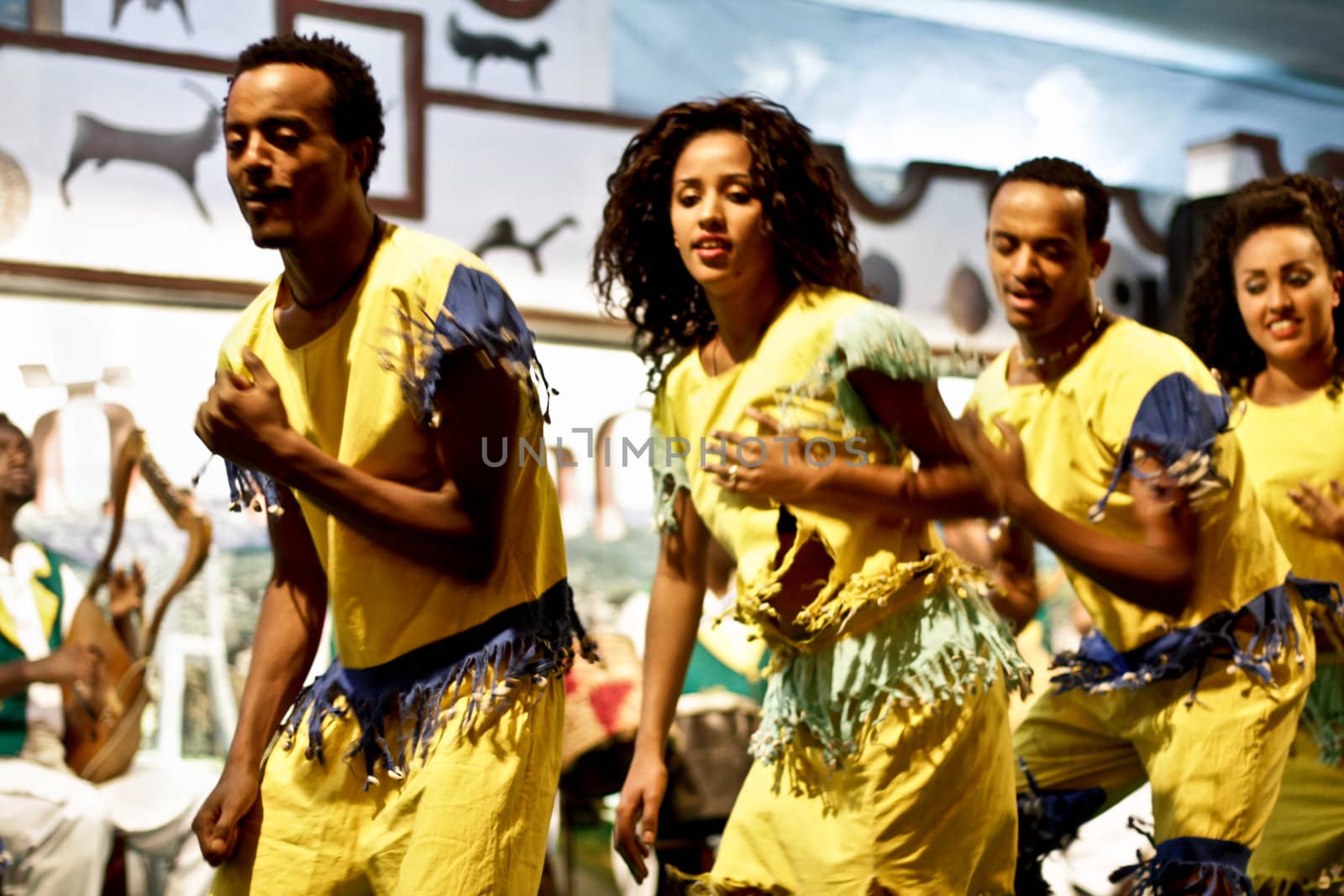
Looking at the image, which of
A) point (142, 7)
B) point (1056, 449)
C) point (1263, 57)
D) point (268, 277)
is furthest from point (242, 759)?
point (1263, 57)

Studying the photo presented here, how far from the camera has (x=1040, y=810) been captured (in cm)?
295

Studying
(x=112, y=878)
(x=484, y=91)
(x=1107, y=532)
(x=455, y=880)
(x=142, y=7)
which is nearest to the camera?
(x=455, y=880)

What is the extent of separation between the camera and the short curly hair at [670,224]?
2412 mm

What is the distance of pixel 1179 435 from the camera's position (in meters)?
2.67

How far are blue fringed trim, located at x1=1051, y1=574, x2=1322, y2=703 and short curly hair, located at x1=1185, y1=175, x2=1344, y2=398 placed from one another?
2.23 ft

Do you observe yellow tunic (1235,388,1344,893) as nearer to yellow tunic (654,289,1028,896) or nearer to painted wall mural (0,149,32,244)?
yellow tunic (654,289,1028,896)

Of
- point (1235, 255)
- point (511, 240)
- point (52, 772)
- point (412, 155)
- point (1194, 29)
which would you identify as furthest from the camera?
point (1194, 29)

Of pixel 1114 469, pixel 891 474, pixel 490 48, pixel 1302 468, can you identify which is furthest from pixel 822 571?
pixel 490 48

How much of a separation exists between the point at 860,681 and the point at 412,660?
63 centimetres

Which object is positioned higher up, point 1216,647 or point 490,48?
point 490,48

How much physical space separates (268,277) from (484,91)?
813 mm

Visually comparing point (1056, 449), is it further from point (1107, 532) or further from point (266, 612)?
point (266, 612)

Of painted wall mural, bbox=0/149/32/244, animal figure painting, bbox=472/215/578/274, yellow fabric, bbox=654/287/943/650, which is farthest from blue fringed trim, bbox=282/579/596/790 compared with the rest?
animal figure painting, bbox=472/215/578/274

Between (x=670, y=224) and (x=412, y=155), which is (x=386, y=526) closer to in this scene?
(x=670, y=224)
